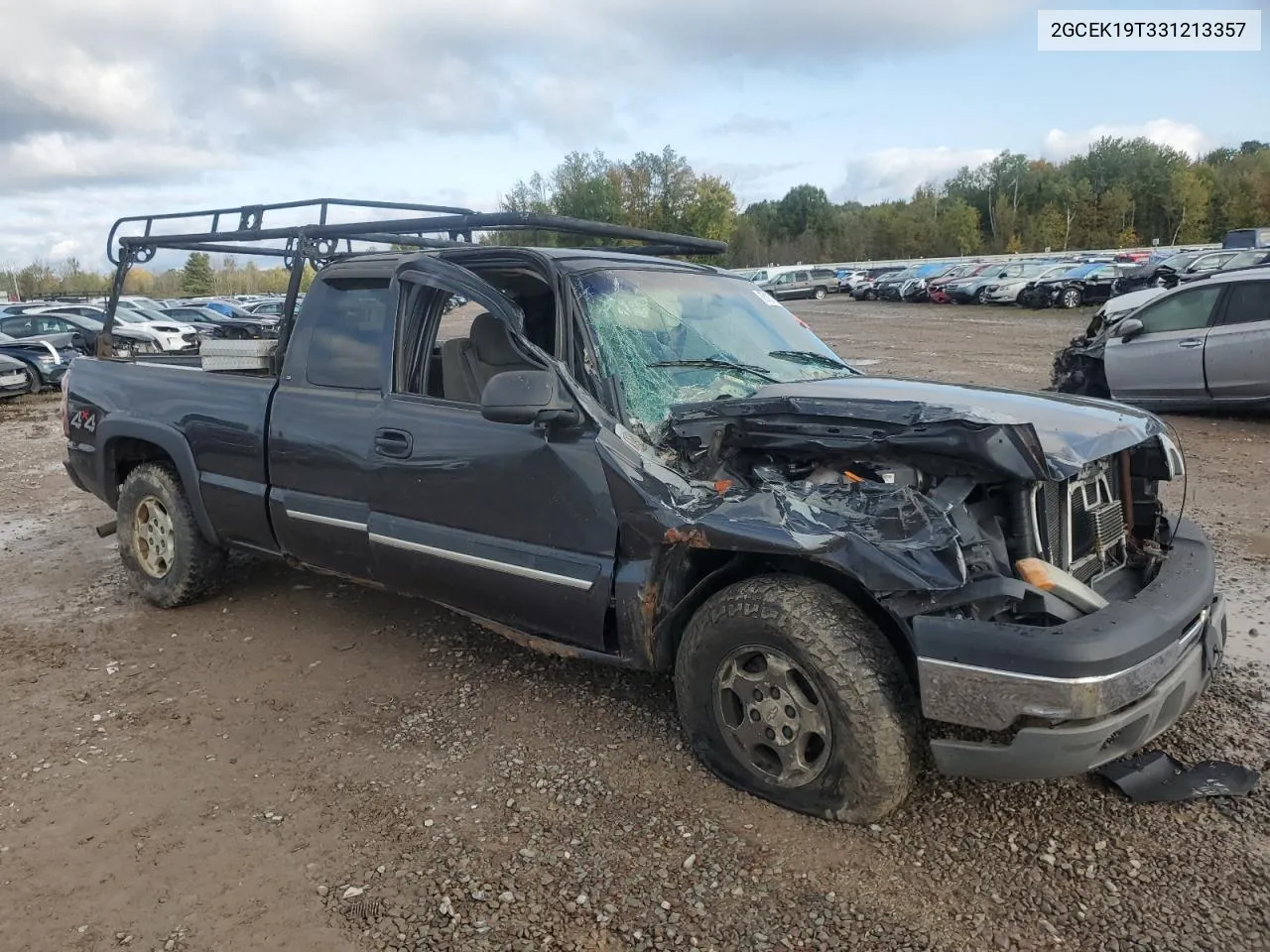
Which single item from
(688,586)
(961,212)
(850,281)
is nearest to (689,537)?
(688,586)

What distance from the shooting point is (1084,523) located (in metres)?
3.14

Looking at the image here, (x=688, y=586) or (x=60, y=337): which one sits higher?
(x=60, y=337)

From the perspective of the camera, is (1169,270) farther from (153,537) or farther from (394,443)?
(153,537)

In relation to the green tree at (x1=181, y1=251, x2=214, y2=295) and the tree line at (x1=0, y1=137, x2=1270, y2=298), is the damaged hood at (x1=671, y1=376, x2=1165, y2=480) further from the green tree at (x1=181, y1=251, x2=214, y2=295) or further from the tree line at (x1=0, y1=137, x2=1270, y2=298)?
the green tree at (x1=181, y1=251, x2=214, y2=295)

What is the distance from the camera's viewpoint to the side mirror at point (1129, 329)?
987cm

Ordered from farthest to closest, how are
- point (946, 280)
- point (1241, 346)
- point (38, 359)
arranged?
point (946, 280) → point (38, 359) → point (1241, 346)

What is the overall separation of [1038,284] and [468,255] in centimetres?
3026

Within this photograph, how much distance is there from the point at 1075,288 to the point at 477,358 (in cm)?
2975

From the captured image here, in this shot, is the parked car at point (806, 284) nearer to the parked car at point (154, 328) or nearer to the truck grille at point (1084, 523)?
the parked car at point (154, 328)

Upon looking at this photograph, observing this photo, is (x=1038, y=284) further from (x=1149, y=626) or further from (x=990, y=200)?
(x=990, y=200)

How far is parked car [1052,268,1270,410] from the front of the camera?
9180mm

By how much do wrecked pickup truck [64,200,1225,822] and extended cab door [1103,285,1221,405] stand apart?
7052 mm

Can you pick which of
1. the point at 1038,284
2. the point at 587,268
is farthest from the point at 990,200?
the point at 587,268

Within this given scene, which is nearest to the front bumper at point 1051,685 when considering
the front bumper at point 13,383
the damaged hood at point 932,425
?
the damaged hood at point 932,425
